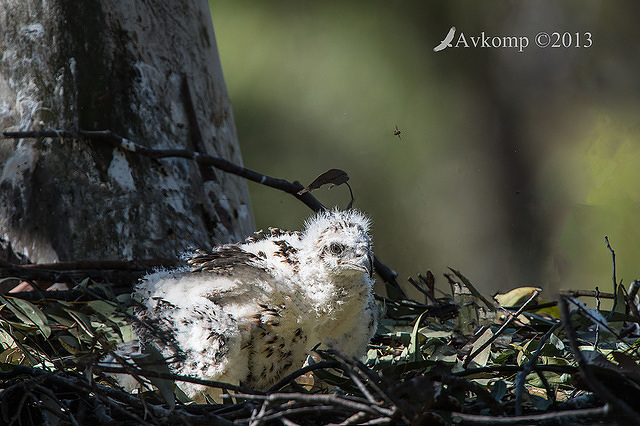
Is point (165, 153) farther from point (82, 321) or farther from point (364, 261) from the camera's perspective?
point (364, 261)

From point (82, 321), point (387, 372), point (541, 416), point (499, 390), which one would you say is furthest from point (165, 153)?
point (541, 416)

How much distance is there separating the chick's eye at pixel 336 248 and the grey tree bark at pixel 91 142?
0.56 meters

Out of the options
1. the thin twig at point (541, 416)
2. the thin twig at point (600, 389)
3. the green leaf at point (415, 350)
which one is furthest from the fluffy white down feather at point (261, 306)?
the thin twig at point (600, 389)

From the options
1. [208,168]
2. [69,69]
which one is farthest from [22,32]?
[208,168]

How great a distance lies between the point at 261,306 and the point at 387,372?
360 mm

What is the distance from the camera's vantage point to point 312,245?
1419 mm

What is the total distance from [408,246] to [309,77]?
1.17 m

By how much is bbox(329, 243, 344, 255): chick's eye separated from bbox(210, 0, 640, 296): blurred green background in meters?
1.51

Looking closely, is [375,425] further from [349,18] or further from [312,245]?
[349,18]

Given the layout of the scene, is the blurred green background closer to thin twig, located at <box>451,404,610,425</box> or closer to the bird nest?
the bird nest

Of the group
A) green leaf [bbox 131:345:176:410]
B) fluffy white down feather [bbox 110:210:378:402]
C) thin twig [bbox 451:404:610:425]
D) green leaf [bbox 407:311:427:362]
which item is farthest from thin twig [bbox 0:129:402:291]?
thin twig [bbox 451:404:610:425]

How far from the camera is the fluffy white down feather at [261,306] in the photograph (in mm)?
1247

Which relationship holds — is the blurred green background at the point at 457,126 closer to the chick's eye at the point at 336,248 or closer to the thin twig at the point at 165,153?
the thin twig at the point at 165,153

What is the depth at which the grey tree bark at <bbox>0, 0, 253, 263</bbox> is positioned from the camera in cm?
167
